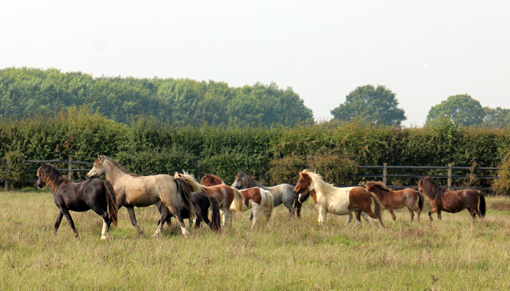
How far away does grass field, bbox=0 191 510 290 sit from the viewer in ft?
19.1

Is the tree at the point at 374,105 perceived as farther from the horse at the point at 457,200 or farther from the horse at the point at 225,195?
the horse at the point at 225,195

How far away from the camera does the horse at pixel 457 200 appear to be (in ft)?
38.5

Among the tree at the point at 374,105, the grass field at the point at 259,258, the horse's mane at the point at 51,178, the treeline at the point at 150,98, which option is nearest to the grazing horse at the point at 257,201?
the grass field at the point at 259,258

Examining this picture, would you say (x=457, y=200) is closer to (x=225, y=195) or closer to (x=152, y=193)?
(x=225, y=195)

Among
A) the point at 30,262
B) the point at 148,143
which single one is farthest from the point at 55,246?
the point at 148,143

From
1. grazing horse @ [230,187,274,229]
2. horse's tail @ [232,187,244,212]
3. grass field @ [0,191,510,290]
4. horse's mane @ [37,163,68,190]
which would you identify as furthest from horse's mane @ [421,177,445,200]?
horse's mane @ [37,163,68,190]

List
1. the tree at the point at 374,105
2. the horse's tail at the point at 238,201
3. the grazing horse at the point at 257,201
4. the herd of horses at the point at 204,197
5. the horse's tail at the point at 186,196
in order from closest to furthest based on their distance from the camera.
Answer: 1. the herd of horses at the point at 204,197
2. the horse's tail at the point at 186,196
3. the horse's tail at the point at 238,201
4. the grazing horse at the point at 257,201
5. the tree at the point at 374,105

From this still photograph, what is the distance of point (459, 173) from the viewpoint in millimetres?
19781

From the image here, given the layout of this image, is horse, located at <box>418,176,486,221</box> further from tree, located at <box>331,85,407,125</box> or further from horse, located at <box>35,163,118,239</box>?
tree, located at <box>331,85,407,125</box>

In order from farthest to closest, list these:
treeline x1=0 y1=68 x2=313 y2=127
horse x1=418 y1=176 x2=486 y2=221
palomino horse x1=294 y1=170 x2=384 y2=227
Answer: treeline x1=0 y1=68 x2=313 y2=127 < horse x1=418 y1=176 x2=486 y2=221 < palomino horse x1=294 y1=170 x2=384 y2=227

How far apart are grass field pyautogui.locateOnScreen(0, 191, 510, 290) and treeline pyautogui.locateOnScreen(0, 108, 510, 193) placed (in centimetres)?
877

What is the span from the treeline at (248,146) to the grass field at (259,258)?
8765mm

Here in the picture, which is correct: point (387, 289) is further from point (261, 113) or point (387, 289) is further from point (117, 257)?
point (261, 113)

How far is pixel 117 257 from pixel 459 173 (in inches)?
663
